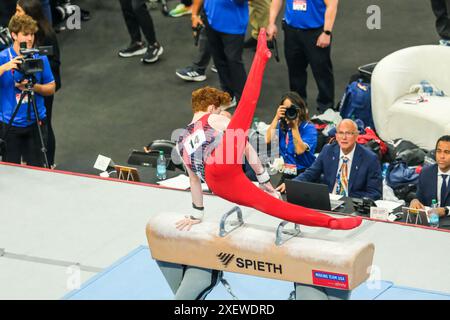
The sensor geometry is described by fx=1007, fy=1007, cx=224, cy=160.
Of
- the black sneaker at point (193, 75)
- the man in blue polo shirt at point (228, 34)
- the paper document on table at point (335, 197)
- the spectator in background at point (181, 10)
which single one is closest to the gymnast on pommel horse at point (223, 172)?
the paper document on table at point (335, 197)

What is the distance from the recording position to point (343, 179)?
727 cm

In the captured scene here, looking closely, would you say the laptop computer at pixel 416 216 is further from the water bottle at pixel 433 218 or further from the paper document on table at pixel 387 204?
the paper document on table at pixel 387 204

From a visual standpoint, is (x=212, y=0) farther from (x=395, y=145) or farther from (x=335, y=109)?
(x=395, y=145)

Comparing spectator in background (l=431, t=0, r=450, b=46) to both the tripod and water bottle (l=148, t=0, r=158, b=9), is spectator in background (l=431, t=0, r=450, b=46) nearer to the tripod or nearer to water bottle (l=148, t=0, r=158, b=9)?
water bottle (l=148, t=0, r=158, b=9)

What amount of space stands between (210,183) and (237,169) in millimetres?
186

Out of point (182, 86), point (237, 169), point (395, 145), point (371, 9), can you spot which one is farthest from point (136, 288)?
point (371, 9)

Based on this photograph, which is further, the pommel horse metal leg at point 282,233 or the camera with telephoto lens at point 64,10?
the camera with telephoto lens at point 64,10

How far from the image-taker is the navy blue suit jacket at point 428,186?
706cm

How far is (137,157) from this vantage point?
7.94 m

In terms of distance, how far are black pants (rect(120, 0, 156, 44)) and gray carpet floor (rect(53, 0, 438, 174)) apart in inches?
12.4

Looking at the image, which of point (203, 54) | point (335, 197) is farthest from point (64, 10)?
point (335, 197)

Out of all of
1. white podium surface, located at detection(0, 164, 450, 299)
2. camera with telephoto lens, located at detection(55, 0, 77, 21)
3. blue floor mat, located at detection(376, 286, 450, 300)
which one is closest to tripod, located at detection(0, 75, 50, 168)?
white podium surface, located at detection(0, 164, 450, 299)

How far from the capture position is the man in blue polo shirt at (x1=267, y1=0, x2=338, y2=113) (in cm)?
895

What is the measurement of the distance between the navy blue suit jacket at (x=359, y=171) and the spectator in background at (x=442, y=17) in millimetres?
3794
